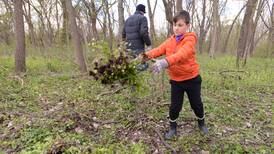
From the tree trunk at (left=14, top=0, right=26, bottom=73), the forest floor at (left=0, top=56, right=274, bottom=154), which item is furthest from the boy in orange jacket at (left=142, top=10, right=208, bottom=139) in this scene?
the tree trunk at (left=14, top=0, right=26, bottom=73)

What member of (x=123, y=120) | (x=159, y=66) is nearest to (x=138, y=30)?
(x=123, y=120)

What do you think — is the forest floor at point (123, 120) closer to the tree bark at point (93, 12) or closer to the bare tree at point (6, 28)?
the tree bark at point (93, 12)

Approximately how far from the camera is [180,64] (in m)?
3.30

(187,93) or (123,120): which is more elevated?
(187,93)

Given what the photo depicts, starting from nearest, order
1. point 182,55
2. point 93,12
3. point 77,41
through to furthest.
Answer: point 182,55
point 77,41
point 93,12

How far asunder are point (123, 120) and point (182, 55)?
162 centimetres

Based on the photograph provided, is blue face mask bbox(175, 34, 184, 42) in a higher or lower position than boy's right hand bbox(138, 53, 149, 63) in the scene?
higher

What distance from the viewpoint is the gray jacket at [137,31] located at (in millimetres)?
5422

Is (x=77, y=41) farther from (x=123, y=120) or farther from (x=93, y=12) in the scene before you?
(x=93, y=12)

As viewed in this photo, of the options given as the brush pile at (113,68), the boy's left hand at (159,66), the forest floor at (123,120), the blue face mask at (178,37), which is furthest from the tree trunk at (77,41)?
the boy's left hand at (159,66)

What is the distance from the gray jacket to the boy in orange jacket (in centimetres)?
202

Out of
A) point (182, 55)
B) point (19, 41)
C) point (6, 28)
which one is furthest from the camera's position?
point (6, 28)

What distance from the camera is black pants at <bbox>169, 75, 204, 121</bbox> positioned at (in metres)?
3.43

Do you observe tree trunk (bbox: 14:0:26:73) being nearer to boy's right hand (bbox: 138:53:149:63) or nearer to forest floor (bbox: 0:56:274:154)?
forest floor (bbox: 0:56:274:154)
